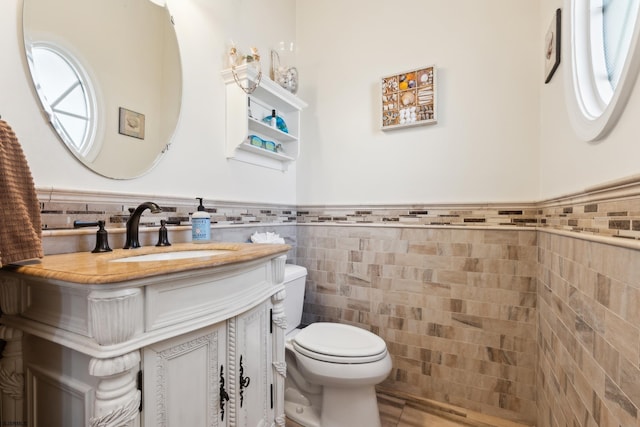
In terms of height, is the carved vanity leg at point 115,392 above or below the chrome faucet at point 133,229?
below

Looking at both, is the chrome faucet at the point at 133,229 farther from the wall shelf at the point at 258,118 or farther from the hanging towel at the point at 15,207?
the wall shelf at the point at 258,118

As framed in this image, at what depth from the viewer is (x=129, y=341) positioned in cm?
64

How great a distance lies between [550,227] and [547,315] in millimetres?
408

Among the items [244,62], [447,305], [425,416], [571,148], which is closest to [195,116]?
[244,62]

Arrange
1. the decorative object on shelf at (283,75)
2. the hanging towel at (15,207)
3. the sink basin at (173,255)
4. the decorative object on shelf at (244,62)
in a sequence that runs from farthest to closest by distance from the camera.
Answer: the decorative object on shelf at (283,75) < the decorative object on shelf at (244,62) < the sink basin at (173,255) < the hanging towel at (15,207)

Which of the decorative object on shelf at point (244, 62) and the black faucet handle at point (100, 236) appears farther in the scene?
the decorative object on shelf at point (244, 62)

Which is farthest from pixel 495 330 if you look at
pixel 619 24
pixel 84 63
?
pixel 84 63

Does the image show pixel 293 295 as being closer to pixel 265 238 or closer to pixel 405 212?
pixel 265 238

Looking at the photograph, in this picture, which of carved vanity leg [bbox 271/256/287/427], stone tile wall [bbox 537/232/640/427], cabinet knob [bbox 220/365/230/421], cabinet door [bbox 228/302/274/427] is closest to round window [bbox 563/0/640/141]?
stone tile wall [bbox 537/232/640/427]

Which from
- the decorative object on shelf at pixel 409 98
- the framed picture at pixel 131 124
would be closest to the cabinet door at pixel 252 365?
the framed picture at pixel 131 124

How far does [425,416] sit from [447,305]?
0.64 metres

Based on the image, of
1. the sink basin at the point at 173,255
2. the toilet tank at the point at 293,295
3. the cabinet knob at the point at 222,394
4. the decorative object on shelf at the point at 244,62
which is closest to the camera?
the cabinet knob at the point at 222,394

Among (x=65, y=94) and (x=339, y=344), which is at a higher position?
(x=65, y=94)

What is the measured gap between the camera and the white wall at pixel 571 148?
0.70 metres
